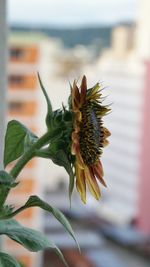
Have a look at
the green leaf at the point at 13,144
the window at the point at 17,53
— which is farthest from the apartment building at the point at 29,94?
the green leaf at the point at 13,144

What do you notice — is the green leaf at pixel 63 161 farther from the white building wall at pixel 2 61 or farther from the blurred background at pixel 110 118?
the blurred background at pixel 110 118

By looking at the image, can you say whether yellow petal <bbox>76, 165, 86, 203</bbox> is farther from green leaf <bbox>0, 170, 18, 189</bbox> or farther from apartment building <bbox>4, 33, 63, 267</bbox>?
apartment building <bbox>4, 33, 63, 267</bbox>

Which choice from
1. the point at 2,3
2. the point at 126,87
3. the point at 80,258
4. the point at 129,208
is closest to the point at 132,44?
the point at 126,87

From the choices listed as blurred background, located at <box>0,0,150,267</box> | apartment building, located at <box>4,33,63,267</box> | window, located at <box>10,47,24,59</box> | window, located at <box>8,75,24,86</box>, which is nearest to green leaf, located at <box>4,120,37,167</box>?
blurred background, located at <box>0,0,150,267</box>

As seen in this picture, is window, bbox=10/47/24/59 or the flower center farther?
window, bbox=10/47/24/59

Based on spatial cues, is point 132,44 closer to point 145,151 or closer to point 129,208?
point 145,151
